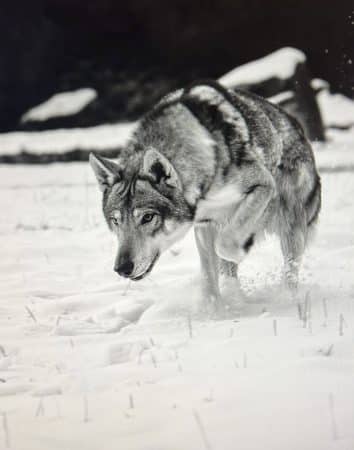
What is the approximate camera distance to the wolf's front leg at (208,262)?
2.46 meters

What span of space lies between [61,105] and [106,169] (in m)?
1.62

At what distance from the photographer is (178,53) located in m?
3.32

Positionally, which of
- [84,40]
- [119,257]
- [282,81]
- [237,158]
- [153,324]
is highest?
[84,40]

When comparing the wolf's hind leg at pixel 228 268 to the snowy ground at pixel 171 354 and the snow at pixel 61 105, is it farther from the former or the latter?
the snow at pixel 61 105

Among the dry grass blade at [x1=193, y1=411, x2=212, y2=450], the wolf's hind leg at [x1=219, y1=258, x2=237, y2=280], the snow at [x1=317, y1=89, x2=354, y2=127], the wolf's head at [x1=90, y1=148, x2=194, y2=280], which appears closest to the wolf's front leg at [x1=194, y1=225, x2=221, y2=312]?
the wolf's hind leg at [x1=219, y1=258, x2=237, y2=280]

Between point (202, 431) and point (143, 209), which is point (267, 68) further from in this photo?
point (202, 431)

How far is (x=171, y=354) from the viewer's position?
1.81 meters

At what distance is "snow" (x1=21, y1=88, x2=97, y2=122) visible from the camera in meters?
3.51

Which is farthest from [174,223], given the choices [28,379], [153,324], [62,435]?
[62,435]

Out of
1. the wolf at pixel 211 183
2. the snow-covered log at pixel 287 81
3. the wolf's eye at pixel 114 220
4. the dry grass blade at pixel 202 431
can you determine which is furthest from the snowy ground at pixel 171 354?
the snow-covered log at pixel 287 81

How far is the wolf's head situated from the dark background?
1237mm

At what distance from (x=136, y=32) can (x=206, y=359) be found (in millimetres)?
2107

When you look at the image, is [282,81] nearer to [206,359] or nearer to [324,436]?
[206,359]

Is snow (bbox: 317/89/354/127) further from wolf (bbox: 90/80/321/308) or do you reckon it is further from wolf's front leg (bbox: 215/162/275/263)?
wolf's front leg (bbox: 215/162/275/263)
